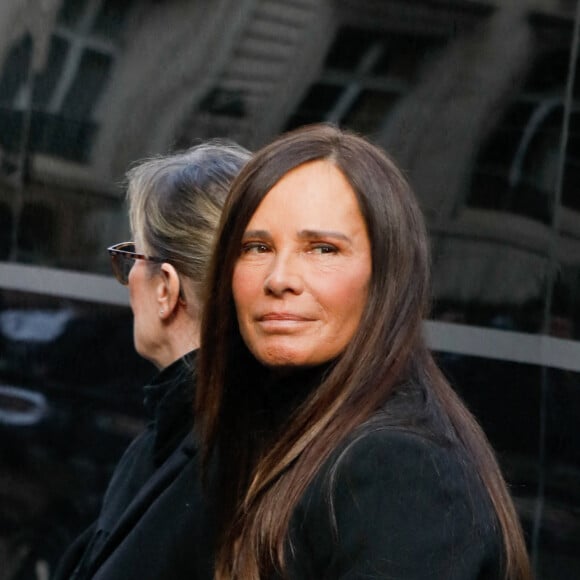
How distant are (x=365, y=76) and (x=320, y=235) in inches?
70.8

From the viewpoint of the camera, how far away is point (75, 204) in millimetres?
4090

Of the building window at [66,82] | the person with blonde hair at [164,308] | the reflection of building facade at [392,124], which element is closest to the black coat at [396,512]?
the person with blonde hair at [164,308]

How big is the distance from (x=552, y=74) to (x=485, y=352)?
64 cm

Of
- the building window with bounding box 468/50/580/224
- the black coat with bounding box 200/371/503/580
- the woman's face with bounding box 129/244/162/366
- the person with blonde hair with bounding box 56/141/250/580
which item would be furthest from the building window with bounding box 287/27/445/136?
the black coat with bounding box 200/371/503/580

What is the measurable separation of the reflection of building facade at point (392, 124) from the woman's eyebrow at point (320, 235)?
146 centimetres

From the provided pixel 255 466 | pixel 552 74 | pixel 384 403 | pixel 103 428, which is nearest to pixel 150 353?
pixel 255 466

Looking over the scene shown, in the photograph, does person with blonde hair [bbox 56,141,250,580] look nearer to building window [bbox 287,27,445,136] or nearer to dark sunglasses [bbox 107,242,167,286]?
dark sunglasses [bbox 107,242,167,286]

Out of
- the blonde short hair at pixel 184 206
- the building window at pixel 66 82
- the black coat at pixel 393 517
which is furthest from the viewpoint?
the building window at pixel 66 82

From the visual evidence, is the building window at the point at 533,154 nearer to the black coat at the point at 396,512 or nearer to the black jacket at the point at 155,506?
the black jacket at the point at 155,506

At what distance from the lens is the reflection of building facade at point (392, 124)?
326cm

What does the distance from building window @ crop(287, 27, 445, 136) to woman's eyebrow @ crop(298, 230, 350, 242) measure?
5.64ft

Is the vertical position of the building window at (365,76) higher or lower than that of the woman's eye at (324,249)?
higher

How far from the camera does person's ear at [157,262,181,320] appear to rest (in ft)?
8.51

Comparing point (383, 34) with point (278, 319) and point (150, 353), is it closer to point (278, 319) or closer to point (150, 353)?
point (150, 353)
